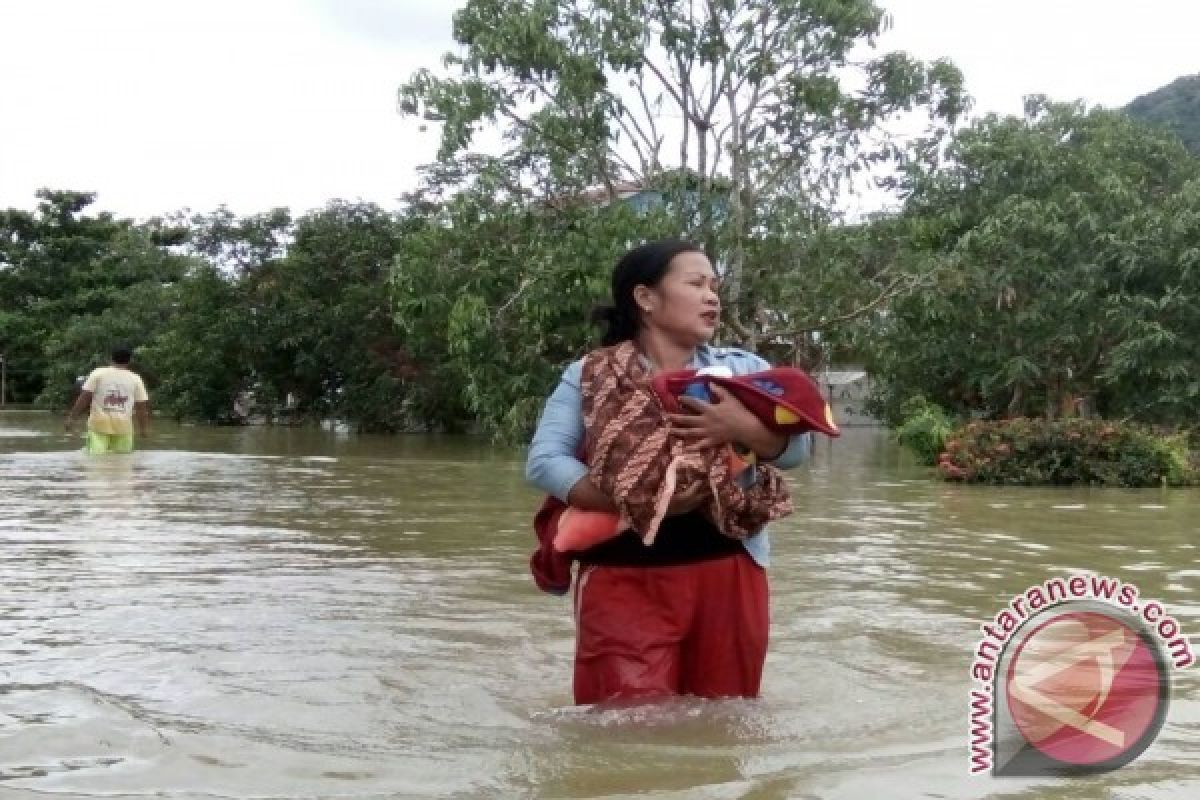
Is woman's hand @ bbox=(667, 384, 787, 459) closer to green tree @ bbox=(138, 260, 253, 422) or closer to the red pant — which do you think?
the red pant

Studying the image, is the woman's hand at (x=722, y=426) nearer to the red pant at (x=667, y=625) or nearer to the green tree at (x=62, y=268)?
the red pant at (x=667, y=625)

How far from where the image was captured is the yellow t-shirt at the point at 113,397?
14.7 metres

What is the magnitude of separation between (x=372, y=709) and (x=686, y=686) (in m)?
1.01

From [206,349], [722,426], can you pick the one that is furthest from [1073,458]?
[206,349]

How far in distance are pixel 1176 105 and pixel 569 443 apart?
57.0 metres

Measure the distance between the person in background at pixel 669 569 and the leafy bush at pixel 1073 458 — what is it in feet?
40.7

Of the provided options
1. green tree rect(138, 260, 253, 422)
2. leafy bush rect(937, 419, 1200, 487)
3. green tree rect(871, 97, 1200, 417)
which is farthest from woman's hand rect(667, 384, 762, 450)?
green tree rect(138, 260, 253, 422)

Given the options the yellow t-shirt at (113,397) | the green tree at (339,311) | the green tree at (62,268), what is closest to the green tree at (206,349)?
the green tree at (339,311)

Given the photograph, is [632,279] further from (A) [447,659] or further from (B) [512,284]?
(B) [512,284]

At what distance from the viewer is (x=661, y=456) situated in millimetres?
3195

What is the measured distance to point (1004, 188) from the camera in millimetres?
22344

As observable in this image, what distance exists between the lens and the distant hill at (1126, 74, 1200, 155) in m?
51.4

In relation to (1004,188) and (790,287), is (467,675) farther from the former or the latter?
(1004,188)

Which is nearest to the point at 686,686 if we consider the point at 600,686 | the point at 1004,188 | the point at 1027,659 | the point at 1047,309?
the point at 600,686
